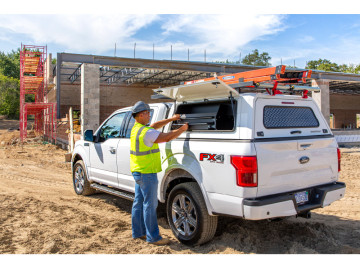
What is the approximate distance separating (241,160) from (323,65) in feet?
196

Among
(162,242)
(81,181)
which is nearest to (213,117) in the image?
(162,242)

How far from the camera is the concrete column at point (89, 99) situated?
1808cm

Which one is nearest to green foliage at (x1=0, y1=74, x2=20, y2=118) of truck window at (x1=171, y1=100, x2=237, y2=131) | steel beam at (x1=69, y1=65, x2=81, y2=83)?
steel beam at (x1=69, y1=65, x2=81, y2=83)

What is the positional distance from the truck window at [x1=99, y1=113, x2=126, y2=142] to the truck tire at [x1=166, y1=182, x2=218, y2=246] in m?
1.92

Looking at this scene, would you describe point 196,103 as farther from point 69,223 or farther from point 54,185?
point 54,185

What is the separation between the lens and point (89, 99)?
18.3m

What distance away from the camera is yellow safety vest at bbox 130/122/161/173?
4.26 m

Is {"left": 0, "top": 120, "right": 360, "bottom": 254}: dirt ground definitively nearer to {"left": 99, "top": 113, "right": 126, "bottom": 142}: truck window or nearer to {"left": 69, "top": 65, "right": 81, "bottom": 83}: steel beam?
{"left": 99, "top": 113, "right": 126, "bottom": 142}: truck window

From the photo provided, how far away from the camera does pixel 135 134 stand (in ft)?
14.2

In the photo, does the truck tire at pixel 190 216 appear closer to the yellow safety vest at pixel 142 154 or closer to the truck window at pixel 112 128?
the yellow safety vest at pixel 142 154

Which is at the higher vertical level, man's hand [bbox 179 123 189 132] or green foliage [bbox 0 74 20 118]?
green foliage [bbox 0 74 20 118]

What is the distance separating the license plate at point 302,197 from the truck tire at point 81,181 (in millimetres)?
4555

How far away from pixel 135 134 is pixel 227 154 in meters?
1.34

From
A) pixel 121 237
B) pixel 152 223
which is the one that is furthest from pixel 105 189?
pixel 152 223
